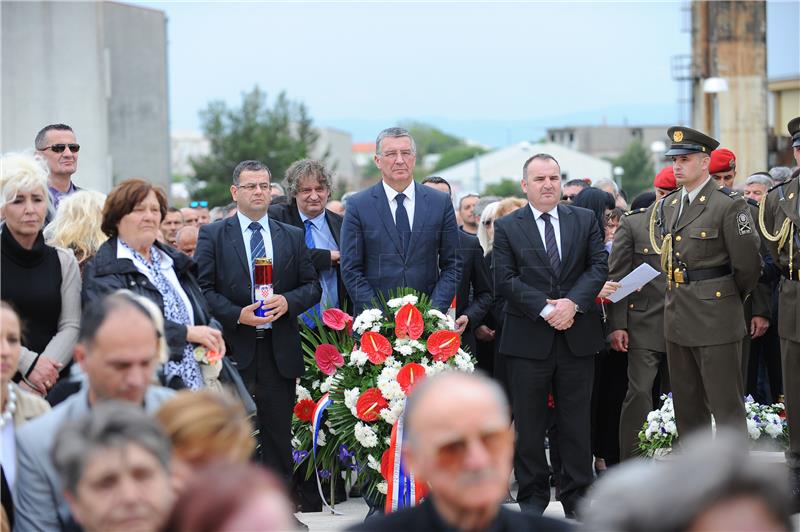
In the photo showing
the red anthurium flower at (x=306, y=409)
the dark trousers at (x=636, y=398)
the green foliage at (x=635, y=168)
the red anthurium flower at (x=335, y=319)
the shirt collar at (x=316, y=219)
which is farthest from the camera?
the green foliage at (x=635, y=168)

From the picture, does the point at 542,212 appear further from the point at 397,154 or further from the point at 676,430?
the point at 676,430

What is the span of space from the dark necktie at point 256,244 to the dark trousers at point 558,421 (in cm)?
183

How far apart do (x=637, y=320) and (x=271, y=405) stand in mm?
2891

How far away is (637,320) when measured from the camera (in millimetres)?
8602

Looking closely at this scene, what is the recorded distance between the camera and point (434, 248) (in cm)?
793

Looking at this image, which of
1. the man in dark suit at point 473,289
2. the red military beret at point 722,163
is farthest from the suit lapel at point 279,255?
the red military beret at point 722,163

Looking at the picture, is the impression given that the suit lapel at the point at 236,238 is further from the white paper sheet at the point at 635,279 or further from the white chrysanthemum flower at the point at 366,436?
the white paper sheet at the point at 635,279

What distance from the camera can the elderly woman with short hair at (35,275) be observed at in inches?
229

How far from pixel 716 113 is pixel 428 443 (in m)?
31.2

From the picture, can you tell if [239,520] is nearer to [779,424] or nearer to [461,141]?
[779,424]

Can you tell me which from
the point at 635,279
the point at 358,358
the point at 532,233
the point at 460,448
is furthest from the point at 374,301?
the point at 460,448

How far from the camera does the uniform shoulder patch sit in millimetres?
7551

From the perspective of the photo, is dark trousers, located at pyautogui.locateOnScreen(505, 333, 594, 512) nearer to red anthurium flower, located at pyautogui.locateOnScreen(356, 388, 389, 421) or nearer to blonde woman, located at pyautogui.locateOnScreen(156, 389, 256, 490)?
red anthurium flower, located at pyautogui.locateOnScreen(356, 388, 389, 421)

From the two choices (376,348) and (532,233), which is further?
(532,233)
